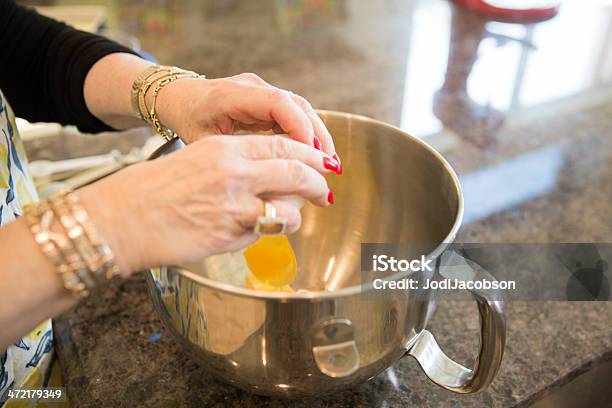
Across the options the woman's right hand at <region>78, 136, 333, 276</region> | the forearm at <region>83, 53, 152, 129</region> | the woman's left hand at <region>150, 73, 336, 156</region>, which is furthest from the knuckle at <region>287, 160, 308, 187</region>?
the forearm at <region>83, 53, 152, 129</region>

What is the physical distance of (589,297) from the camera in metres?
0.69

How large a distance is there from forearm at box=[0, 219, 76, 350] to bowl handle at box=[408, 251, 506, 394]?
0.32 meters

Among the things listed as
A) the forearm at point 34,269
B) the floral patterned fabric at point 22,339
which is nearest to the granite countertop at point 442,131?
the floral patterned fabric at point 22,339

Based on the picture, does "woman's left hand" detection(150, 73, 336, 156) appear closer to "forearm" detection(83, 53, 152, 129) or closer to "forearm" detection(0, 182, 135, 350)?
"forearm" detection(83, 53, 152, 129)

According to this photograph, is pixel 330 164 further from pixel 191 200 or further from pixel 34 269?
pixel 34 269

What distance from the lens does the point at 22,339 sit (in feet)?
1.87

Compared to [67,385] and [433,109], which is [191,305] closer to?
[67,385]

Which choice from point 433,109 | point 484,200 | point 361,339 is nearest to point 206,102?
point 361,339

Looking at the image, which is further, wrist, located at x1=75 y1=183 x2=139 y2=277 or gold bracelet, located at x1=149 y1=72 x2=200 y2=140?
gold bracelet, located at x1=149 y1=72 x2=200 y2=140

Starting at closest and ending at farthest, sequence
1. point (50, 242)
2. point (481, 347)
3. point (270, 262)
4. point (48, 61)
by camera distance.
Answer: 1. point (50, 242)
2. point (481, 347)
3. point (270, 262)
4. point (48, 61)

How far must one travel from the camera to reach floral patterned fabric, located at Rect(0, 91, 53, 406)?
578 millimetres

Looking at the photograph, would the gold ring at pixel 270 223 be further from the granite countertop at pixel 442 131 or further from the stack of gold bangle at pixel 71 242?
the granite countertop at pixel 442 131

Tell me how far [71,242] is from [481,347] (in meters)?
0.37

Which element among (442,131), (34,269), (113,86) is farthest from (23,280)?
(442,131)
